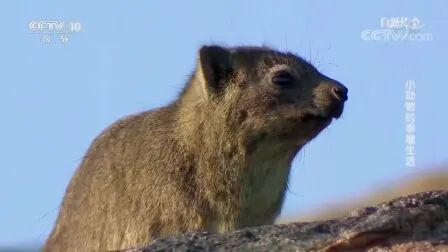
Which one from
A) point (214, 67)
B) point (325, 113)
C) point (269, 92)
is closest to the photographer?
point (325, 113)

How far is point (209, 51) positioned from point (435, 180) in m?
12.5

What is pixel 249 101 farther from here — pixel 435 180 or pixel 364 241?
pixel 435 180

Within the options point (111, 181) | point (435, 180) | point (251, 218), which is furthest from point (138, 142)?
point (435, 180)

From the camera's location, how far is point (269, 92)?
40.6ft

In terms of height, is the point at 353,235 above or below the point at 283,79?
below

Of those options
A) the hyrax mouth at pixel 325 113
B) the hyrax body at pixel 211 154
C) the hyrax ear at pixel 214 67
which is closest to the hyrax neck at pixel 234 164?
the hyrax body at pixel 211 154

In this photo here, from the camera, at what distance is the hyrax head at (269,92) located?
12070 mm

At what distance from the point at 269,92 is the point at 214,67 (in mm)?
589

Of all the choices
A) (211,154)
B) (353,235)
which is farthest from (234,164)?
(353,235)

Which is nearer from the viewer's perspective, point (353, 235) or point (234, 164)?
point (353, 235)

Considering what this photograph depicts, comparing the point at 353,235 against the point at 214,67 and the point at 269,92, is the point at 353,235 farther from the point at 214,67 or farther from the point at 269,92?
the point at 214,67

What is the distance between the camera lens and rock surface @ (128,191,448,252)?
7.34 meters

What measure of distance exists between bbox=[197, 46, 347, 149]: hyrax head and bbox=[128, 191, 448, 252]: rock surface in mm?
4244

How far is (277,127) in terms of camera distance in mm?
12141
